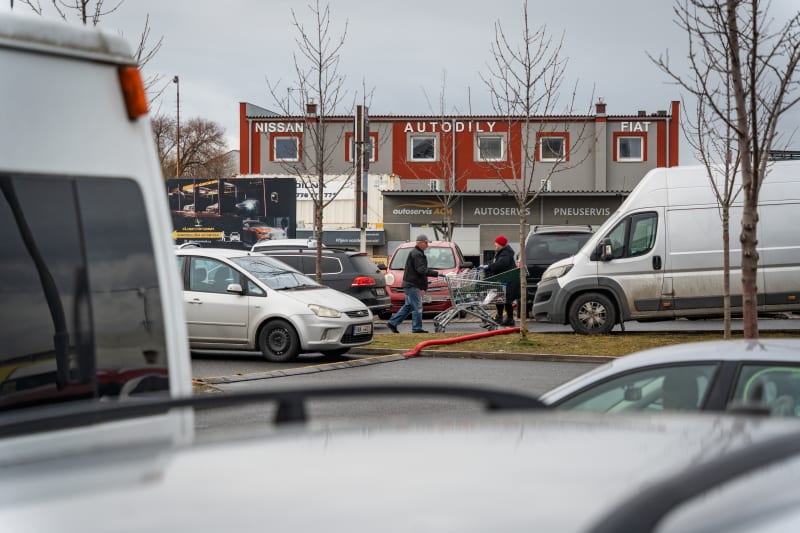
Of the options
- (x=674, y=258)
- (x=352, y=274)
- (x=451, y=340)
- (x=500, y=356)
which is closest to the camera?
(x=500, y=356)

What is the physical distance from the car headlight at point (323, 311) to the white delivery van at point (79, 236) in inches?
437

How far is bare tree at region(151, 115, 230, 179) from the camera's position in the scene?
68.4m

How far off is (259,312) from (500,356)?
3515 mm

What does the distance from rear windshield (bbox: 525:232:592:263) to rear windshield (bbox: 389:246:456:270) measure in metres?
2.02

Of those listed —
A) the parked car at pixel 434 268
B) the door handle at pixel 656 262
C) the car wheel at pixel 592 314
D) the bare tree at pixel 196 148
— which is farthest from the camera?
the bare tree at pixel 196 148

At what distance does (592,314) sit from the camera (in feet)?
58.3

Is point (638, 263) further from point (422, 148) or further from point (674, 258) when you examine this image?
point (422, 148)

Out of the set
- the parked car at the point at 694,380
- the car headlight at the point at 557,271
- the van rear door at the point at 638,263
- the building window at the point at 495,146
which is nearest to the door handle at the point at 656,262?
the van rear door at the point at 638,263

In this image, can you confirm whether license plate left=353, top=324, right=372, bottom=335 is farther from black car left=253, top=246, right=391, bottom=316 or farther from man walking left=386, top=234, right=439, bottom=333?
black car left=253, top=246, right=391, bottom=316

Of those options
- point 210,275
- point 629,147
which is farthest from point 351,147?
point 210,275

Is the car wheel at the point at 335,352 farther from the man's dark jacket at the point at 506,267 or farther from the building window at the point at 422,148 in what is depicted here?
the building window at the point at 422,148

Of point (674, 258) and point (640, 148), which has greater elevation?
point (640, 148)

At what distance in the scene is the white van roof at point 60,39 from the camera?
323 cm

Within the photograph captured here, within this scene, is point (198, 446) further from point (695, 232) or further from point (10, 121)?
point (695, 232)
